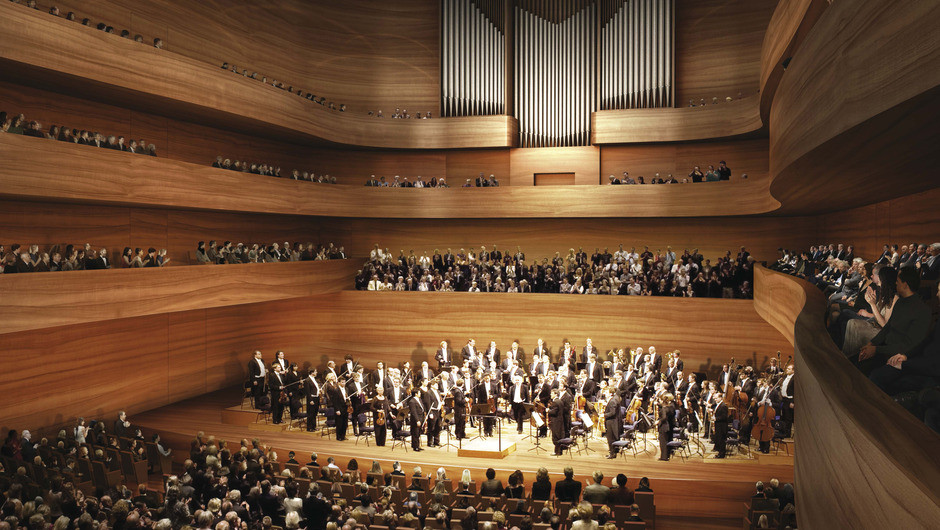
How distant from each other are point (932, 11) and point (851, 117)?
4.67ft

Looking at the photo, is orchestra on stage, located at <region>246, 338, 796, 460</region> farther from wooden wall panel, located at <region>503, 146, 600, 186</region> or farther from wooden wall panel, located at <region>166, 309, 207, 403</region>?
wooden wall panel, located at <region>503, 146, 600, 186</region>

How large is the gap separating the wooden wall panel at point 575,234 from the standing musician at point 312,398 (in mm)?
8172

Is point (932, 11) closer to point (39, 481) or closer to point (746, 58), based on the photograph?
point (39, 481)

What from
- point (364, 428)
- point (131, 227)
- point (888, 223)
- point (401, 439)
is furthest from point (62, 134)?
point (888, 223)

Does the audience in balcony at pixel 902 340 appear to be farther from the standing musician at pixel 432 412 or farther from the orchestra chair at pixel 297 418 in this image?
the orchestra chair at pixel 297 418

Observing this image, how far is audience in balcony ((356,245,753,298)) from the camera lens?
16125 mm

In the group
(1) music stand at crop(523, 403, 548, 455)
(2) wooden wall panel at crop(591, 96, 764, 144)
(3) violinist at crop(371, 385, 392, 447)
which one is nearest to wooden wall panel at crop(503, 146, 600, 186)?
(2) wooden wall panel at crop(591, 96, 764, 144)

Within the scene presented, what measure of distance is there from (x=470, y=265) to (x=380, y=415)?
6879mm

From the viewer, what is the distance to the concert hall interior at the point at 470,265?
465cm

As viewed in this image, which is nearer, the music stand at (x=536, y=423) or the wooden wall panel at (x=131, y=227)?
the music stand at (x=536, y=423)

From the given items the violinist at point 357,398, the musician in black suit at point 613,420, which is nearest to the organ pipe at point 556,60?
the violinist at point 357,398

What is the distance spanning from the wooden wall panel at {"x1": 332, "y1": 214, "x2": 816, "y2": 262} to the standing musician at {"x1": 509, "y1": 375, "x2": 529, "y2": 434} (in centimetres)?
697

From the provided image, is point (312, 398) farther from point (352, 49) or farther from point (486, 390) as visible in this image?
point (352, 49)

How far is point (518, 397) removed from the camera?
12539 mm
